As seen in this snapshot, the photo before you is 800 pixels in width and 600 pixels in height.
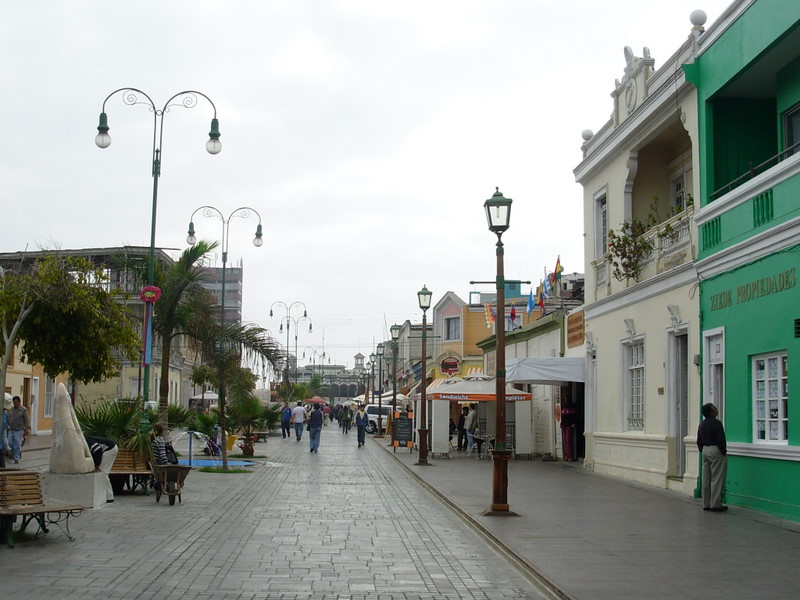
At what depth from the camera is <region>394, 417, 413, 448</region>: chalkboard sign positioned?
3609 centimetres

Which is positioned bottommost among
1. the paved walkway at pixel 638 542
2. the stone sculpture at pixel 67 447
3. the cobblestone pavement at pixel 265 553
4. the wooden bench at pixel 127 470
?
the cobblestone pavement at pixel 265 553

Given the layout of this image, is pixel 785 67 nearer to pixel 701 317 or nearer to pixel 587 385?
pixel 701 317

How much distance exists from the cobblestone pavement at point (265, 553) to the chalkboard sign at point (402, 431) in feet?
60.0

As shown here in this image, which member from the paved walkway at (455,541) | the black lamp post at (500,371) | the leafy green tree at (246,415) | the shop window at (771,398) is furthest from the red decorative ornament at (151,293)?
the shop window at (771,398)

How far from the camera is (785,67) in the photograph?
1590 centimetres

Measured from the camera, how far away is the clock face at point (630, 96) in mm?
21125

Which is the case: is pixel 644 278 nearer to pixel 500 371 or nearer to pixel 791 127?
pixel 791 127

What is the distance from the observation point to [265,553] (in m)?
10.7

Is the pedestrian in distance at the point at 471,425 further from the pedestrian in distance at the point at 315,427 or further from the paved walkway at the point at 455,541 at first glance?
the paved walkway at the point at 455,541

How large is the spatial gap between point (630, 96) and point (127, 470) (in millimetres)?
12834

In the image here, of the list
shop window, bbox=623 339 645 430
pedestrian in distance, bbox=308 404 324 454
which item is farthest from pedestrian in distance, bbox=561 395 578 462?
pedestrian in distance, bbox=308 404 324 454

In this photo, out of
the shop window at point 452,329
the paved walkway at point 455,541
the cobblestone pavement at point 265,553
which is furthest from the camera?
the shop window at point 452,329

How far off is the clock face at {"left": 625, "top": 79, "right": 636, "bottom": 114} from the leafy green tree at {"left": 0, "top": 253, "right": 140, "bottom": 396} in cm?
1130

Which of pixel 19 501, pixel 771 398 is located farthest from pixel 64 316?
pixel 771 398
